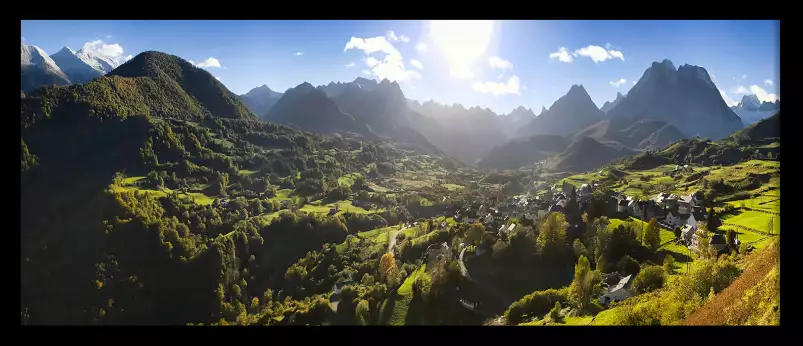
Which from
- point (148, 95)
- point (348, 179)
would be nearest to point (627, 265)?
point (348, 179)

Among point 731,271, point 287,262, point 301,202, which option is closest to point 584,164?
point 301,202

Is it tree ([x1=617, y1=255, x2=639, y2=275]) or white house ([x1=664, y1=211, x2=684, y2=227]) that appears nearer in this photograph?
tree ([x1=617, y1=255, x2=639, y2=275])

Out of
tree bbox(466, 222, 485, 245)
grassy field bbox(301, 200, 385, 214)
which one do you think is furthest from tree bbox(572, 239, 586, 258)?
grassy field bbox(301, 200, 385, 214)

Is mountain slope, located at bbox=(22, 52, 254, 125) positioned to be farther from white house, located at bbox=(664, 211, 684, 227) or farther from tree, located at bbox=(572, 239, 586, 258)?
white house, located at bbox=(664, 211, 684, 227)

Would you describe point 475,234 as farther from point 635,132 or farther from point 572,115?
point 572,115
